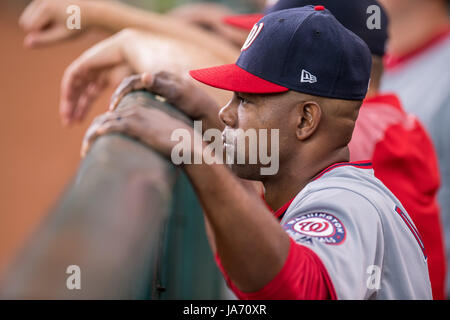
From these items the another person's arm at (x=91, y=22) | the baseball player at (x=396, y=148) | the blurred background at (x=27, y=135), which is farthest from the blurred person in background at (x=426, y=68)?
the blurred background at (x=27, y=135)

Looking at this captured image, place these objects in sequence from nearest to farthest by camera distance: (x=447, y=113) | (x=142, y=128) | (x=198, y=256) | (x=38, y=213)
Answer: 1. (x=142, y=128)
2. (x=198, y=256)
3. (x=447, y=113)
4. (x=38, y=213)

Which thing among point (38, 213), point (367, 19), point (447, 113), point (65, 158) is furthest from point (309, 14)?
point (65, 158)

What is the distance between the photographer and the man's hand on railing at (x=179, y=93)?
695 millimetres

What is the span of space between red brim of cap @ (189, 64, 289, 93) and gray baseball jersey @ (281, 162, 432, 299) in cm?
11

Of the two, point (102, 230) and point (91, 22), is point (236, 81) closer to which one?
point (102, 230)

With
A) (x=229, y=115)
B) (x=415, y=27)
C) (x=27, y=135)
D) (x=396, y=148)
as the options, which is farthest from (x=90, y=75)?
(x=27, y=135)

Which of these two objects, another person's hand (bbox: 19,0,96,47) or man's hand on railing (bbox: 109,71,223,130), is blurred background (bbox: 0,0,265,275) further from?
man's hand on railing (bbox: 109,71,223,130)

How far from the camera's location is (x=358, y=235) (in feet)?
1.70

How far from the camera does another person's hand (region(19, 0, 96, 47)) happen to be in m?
0.96

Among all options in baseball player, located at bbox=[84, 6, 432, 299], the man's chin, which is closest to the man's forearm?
baseball player, located at bbox=[84, 6, 432, 299]

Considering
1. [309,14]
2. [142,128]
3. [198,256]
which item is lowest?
[198,256]

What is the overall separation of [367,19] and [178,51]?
289 millimetres

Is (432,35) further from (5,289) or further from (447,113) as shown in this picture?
(5,289)

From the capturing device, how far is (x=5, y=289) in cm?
36
